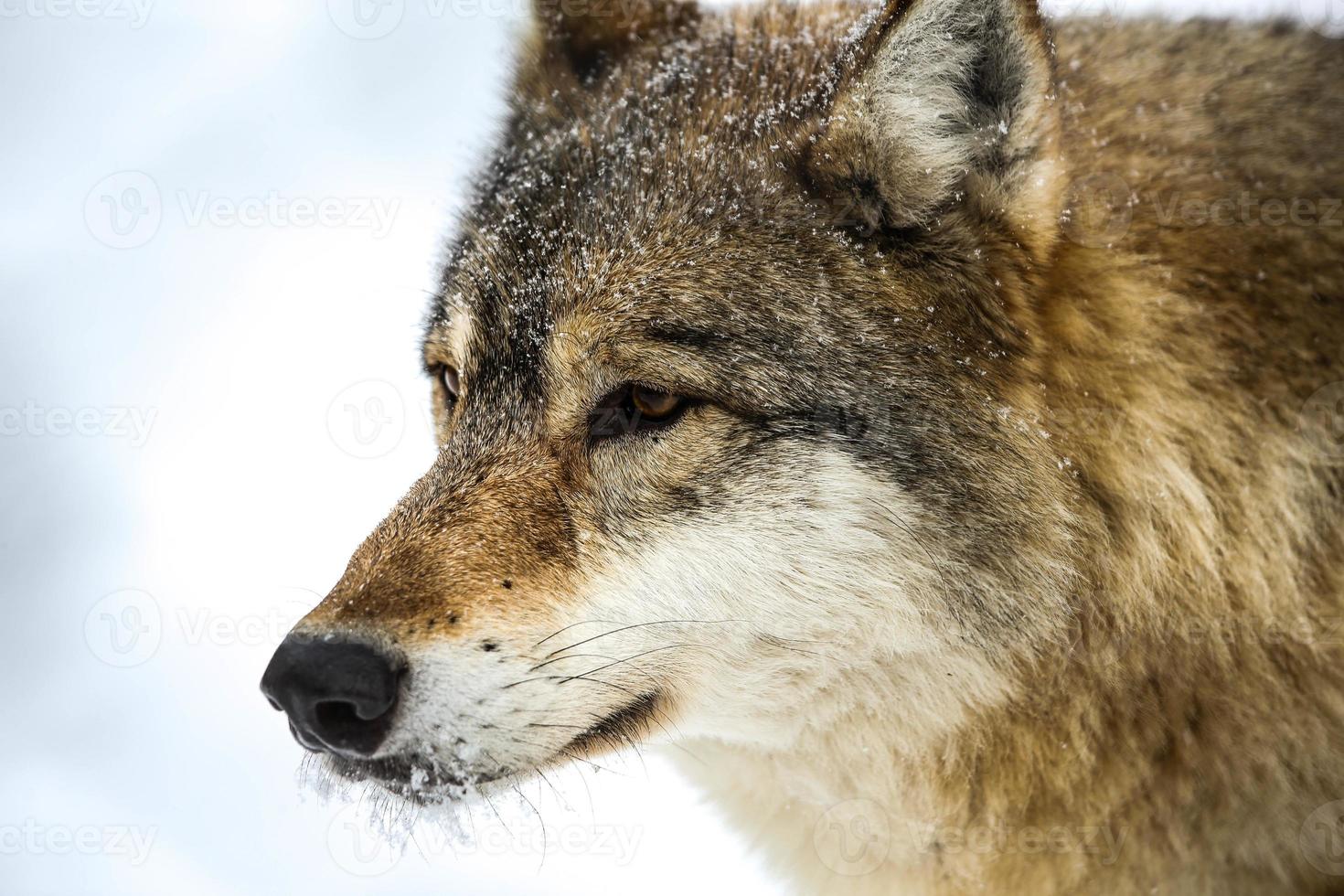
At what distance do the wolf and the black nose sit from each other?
14 mm

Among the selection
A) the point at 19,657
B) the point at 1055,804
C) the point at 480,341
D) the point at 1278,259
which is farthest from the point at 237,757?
the point at 1278,259

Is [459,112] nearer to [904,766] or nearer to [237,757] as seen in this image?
[237,757]

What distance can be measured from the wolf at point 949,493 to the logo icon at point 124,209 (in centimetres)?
544

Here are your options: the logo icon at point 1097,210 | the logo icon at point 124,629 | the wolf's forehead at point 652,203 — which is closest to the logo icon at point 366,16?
the logo icon at point 124,629

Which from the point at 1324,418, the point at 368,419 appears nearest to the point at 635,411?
the point at 1324,418

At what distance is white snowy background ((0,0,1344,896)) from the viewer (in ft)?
13.9

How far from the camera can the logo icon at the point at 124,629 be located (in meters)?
5.00

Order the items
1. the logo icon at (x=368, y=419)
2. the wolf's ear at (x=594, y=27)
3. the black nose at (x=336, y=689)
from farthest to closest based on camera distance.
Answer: the logo icon at (x=368, y=419), the wolf's ear at (x=594, y=27), the black nose at (x=336, y=689)

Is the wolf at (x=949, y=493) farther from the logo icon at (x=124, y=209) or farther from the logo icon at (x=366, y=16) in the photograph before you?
the logo icon at (x=366, y=16)

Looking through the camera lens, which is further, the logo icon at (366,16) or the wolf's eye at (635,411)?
the logo icon at (366,16)

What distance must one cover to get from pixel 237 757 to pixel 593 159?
337 centimetres

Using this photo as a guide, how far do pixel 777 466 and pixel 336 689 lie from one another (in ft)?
3.37

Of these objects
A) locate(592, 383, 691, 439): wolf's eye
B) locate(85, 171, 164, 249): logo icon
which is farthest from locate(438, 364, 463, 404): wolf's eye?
locate(85, 171, 164, 249): logo icon

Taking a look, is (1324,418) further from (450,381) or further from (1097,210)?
(450,381)
